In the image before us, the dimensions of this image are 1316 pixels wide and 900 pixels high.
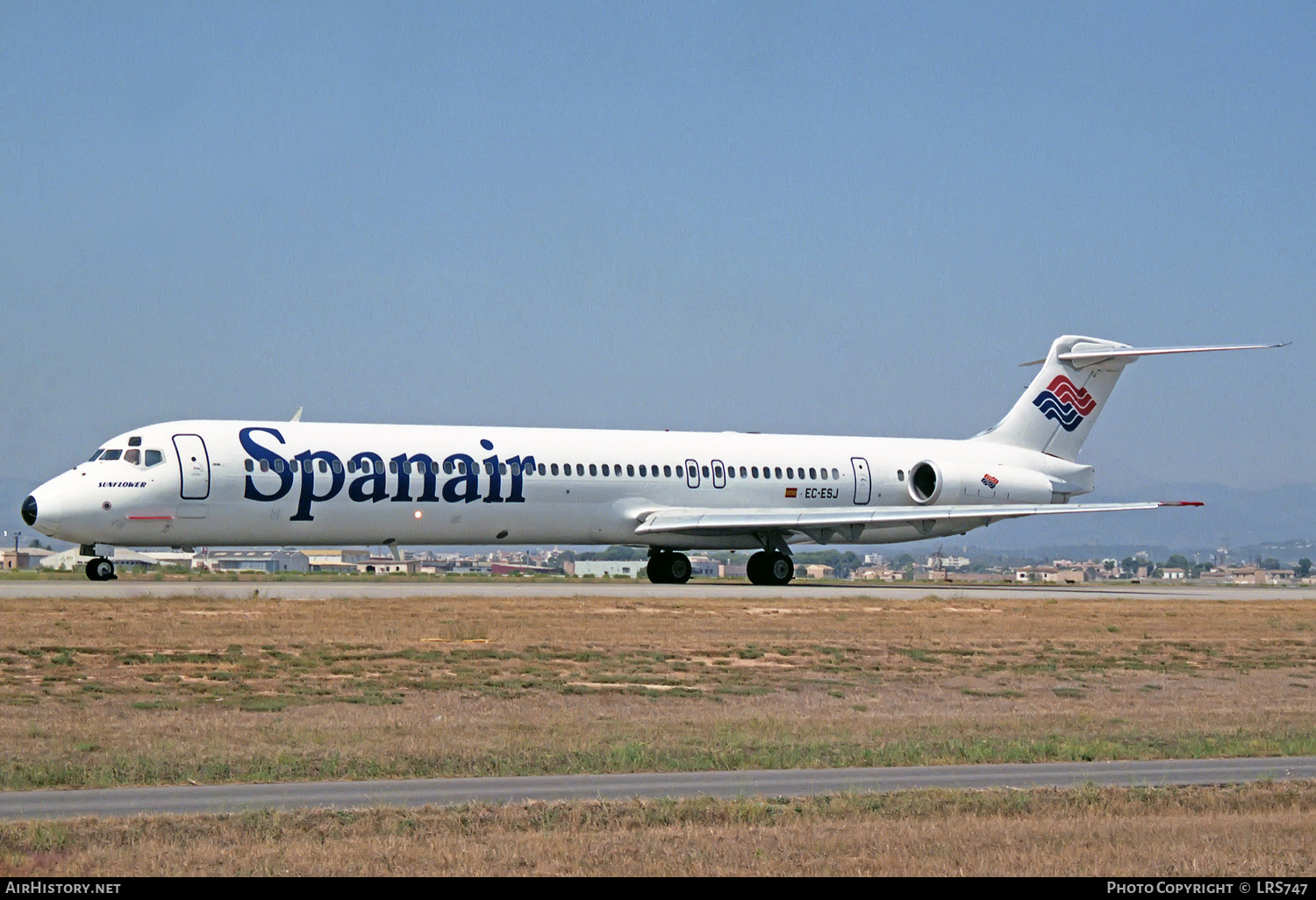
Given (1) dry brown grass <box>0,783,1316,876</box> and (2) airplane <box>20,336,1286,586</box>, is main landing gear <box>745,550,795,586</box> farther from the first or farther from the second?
(1) dry brown grass <box>0,783,1316,876</box>

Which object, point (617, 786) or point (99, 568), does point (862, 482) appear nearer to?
point (99, 568)

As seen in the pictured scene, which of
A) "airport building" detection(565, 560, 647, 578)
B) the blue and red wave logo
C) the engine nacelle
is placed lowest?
"airport building" detection(565, 560, 647, 578)

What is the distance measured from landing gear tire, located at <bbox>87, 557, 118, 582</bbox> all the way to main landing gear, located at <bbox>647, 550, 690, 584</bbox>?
16.2 m

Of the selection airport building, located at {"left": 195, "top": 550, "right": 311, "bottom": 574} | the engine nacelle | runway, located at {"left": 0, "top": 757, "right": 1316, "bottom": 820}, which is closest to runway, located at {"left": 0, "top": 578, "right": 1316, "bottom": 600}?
the engine nacelle

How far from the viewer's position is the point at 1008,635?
32.0 meters

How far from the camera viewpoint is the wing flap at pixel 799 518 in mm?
45438

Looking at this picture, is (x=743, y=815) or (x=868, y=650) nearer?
(x=743, y=815)

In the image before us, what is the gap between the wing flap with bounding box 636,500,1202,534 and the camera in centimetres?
4544

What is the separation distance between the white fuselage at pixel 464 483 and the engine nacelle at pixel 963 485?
0.21 feet

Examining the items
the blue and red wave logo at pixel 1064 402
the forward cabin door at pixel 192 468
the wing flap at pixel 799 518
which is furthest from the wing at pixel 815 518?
the forward cabin door at pixel 192 468

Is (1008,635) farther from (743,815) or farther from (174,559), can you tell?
(174,559)

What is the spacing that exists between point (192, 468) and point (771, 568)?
58.3ft

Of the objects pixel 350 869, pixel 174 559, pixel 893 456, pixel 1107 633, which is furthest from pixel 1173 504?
pixel 174 559

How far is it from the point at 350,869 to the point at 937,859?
4071 millimetres
